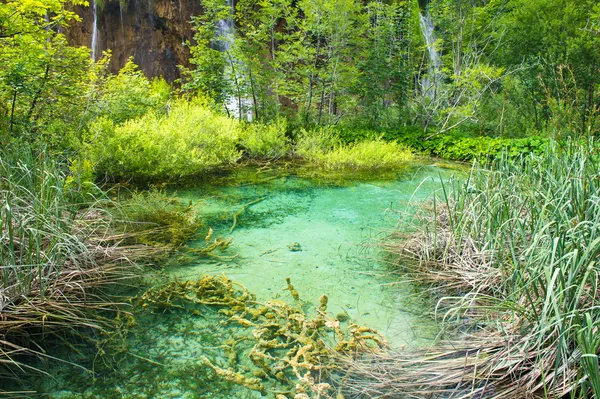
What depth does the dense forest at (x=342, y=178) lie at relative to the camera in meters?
2.15

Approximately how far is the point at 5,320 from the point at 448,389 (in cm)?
241

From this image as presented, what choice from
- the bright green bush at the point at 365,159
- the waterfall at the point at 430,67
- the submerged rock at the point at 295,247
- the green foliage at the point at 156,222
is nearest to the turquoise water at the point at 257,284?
the submerged rock at the point at 295,247

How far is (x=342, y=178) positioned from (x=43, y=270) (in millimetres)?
5631

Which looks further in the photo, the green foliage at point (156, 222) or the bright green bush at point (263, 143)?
the bright green bush at point (263, 143)

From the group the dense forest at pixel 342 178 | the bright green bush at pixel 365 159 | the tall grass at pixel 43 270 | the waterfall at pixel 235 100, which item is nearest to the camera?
the dense forest at pixel 342 178

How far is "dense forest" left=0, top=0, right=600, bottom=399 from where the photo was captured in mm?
Answer: 2148

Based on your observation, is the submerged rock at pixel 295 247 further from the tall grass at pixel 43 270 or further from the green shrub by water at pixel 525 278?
the tall grass at pixel 43 270

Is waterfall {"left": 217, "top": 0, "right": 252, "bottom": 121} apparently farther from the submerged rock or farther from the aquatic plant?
the aquatic plant

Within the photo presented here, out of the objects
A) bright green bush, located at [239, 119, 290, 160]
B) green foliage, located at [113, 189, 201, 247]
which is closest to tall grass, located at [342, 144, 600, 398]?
green foliage, located at [113, 189, 201, 247]

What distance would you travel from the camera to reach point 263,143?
29.2ft

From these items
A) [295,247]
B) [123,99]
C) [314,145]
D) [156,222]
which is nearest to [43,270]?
[156,222]

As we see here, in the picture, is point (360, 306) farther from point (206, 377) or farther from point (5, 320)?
point (5, 320)

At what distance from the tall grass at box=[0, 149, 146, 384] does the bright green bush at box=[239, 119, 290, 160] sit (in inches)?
218

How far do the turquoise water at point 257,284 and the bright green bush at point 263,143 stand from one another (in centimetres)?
236
